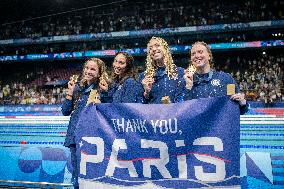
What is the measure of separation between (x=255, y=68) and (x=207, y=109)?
19244mm

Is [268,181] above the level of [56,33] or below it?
below

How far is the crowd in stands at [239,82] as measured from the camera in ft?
51.7

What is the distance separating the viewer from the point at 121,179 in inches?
104

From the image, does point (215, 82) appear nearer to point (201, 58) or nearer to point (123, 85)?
point (201, 58)

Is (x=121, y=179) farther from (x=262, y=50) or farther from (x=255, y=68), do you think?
(x=262, y=50)

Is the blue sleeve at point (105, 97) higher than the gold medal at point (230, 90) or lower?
lower

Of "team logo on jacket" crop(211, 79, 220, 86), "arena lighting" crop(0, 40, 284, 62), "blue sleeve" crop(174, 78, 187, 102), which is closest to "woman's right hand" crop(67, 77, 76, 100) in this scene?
"blue sleeve" crop(174, 78, 187, 102)

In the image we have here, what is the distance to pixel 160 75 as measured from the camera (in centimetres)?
311

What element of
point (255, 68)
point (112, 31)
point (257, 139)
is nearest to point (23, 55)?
point (112, 31)

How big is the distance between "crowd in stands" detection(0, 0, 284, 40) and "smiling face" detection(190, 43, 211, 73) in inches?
754

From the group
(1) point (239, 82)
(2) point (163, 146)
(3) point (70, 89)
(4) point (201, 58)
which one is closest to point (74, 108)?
(3) point (70, 89)

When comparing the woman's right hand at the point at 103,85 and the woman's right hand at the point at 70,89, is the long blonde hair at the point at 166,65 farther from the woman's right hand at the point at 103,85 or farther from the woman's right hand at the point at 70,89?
the woman's right hand at the point at 70,89

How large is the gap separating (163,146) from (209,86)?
710 millimetres

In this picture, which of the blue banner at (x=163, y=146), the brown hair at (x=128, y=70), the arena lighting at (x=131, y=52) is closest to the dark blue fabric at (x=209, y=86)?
the blue banner at (x=163, y=146)
